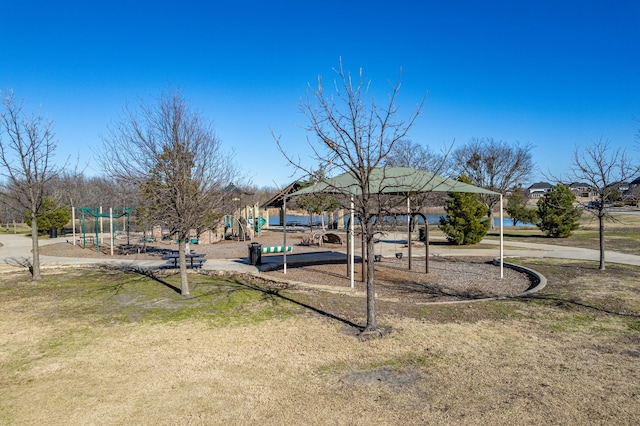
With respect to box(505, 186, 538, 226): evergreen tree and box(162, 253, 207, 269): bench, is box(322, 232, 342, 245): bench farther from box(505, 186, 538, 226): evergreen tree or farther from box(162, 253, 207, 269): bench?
box(505, 186, 538, 226): evergreen tree

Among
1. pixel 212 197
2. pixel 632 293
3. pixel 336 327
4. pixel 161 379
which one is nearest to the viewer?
pixel 161 379

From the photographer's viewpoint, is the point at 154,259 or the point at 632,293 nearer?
the point at 632,293

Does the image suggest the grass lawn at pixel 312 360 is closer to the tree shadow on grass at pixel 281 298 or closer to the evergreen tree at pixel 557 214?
the tree shadow on grass at pixel 281 298

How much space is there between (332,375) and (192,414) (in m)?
1.71

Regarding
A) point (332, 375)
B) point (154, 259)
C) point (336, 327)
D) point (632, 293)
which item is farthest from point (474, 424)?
point (154, 259)

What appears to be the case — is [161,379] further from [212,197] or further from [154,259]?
[154,259]

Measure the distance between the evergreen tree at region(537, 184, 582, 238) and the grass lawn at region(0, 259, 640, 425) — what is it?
1599 centimetres

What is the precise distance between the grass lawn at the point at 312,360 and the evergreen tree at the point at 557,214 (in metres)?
16.0

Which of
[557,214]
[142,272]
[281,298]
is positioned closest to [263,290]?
[281,298]

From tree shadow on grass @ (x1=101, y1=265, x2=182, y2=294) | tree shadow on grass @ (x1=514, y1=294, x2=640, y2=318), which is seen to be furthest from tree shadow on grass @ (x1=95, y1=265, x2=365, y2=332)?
tree shadow on grass @ (x1=514, y1=294, x2=640, y2=318)

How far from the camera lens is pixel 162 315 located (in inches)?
316

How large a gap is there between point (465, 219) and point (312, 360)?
57.9 feet

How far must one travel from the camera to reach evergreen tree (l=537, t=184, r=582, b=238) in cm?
2377

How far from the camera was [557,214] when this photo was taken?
2458cm
